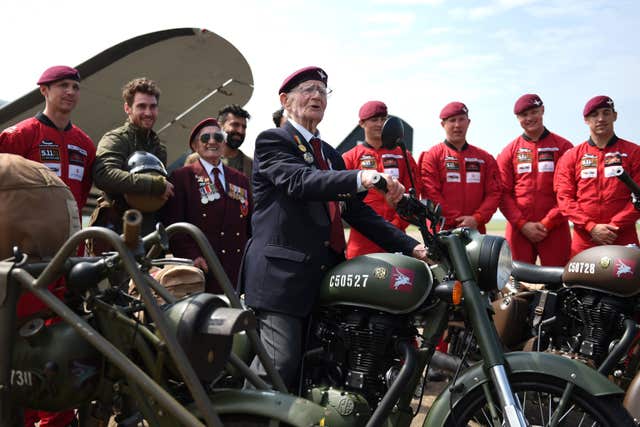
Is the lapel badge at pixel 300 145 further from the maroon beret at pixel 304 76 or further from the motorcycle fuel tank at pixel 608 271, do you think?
the motorcycle fuel tank at pixel 608 271

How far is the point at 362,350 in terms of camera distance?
8.02ft

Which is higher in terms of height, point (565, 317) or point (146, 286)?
point (146, 286)

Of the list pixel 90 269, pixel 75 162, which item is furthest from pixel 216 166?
pixel 90 269

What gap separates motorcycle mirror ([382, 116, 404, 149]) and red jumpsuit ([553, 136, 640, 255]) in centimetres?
333

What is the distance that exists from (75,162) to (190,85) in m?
5.23

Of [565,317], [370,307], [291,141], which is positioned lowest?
[565,317]

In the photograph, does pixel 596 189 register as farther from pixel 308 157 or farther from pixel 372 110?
pixel 308 157

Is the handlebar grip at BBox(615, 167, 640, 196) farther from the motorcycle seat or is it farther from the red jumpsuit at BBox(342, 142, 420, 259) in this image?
the red jumpsuit at BBox(342, 142, 420, 259)

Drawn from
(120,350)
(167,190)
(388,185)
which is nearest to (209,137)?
(167,190)

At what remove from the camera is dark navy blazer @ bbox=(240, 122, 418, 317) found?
254 centimetres

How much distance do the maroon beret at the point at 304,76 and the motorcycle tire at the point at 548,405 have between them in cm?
153

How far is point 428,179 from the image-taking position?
546cm

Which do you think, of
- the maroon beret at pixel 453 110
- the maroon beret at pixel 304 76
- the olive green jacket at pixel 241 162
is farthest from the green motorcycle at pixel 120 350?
the maroon beret at pixel 453 110

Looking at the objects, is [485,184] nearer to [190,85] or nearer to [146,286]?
[146,286]
